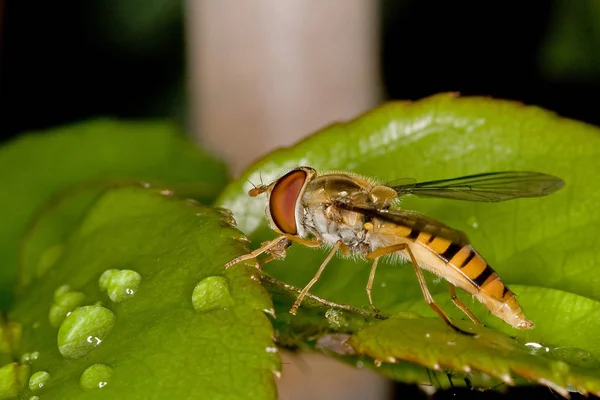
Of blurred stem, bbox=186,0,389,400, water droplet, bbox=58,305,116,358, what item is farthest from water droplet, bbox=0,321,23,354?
blurred stem, bbox=186,0,389,400

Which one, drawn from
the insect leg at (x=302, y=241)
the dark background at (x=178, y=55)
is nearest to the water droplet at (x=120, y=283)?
the insect leg at (x=302, y=241)

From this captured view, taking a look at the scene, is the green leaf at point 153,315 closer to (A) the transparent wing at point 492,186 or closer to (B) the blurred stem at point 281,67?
(A) the transparent wing at point 492,186

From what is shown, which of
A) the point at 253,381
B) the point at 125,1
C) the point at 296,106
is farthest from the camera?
the point at 125,1

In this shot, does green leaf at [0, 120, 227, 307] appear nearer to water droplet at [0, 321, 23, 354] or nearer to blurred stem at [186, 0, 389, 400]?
blurred stem at [186, 0, 389, 400]

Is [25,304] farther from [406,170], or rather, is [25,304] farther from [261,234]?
[406,170]

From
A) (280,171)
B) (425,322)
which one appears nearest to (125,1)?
(280,171)

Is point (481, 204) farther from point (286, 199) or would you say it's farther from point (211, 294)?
point (211, 294)

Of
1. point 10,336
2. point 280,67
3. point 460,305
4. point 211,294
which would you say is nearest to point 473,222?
point 460,305
